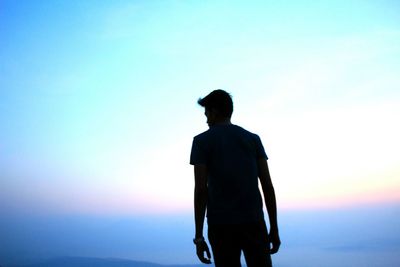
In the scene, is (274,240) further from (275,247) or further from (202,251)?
(202,251)

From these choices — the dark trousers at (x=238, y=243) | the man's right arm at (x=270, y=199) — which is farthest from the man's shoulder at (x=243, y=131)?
the dark trousers at (x=238, y=243)

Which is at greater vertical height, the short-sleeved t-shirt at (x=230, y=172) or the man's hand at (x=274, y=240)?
the short-sleeved t-shirt at (x=230, y=172)

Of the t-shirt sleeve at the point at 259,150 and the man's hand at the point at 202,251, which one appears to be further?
the t-shirt sleeve at the point at 259,150

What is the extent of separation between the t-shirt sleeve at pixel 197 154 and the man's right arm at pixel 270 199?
21.0 inches

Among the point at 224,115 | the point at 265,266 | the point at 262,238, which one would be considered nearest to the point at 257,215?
the point at 262,238

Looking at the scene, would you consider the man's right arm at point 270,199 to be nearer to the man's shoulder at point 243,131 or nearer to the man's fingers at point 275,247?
the man's fingers at point 275,247

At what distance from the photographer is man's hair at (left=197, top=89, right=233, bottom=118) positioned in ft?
10.3

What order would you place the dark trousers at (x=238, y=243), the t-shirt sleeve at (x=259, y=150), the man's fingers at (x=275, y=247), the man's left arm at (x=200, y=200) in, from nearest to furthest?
the dark trousers at (x=238, y=243) < the man's left arm at (x=200, y=200) < the man's fingers at (x=275, y=247) < the t-shirt sleeve at (x=259, y=150)

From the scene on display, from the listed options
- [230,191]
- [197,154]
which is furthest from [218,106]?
[230,191]

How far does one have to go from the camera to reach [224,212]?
9.43ft

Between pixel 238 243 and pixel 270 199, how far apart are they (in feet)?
1.70

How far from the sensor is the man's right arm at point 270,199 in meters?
3.08

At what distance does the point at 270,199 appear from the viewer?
312cm

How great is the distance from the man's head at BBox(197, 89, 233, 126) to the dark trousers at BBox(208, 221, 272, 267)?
96cm
